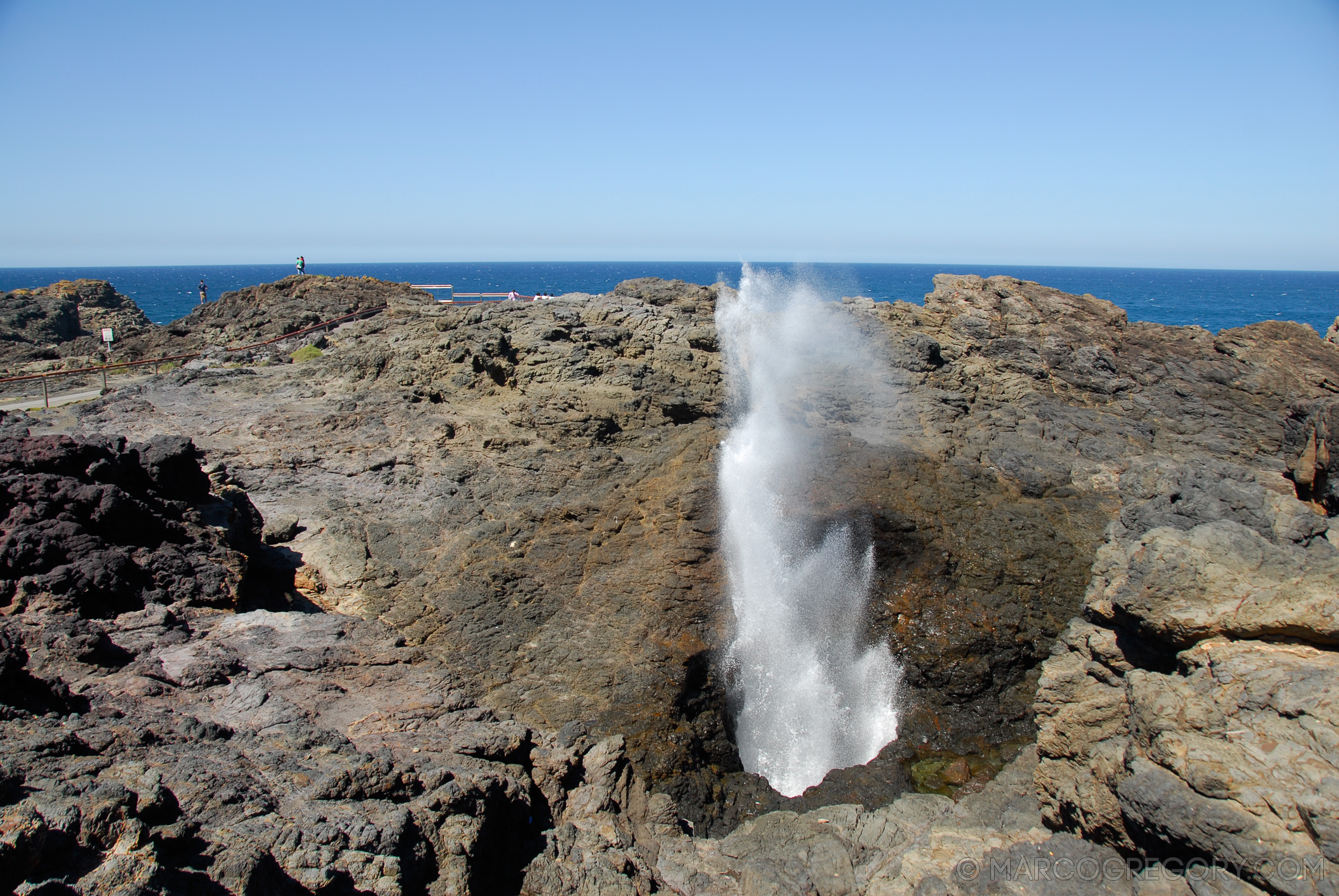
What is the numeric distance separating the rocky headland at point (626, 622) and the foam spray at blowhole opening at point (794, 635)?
0.28 metres

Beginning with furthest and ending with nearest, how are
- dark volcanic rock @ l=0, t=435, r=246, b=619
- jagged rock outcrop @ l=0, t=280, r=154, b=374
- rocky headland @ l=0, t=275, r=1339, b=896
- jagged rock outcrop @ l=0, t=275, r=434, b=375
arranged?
1. jagged rock outcrop @ l=0, t=280, r=154, b=374
2. jagged rock outcrop @ l=0, t=275, r=434, b=375
3. dark volcanic rock @ l=0, t=435, r=246, b=619
4. rocky headland @ l=0, t=275, r=1339, b=896

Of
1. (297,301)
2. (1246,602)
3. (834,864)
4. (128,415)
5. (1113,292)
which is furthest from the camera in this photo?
(1113,292)

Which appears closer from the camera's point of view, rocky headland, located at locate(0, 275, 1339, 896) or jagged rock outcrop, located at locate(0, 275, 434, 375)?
rocky headland, located at locate(0, 275, 1339, 896)

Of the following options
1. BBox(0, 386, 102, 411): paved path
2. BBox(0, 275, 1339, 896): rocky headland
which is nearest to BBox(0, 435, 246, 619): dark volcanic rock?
BBox(0, 275, 1339, 896): rocky headland

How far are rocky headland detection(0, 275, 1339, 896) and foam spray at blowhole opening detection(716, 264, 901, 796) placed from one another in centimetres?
28

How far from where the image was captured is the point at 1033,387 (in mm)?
13773

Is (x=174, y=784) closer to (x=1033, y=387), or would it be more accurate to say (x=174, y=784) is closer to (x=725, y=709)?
(x=725, y=709)

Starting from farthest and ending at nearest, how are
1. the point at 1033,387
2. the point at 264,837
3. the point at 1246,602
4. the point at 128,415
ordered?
1. the point at 1033,387
2. the point at 128,415
3. the point at 1246,602
4. the point at 264,837

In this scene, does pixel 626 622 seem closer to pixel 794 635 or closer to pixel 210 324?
pixel 794 635

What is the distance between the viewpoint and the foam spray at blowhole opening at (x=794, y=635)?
8484mm

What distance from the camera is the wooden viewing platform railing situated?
15.9 m

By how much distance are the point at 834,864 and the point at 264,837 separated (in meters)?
4.25

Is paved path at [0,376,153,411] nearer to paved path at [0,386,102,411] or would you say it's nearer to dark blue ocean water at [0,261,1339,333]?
paved path at [0,386,102,411]

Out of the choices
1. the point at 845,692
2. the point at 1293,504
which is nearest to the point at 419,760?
the point at 845,692
